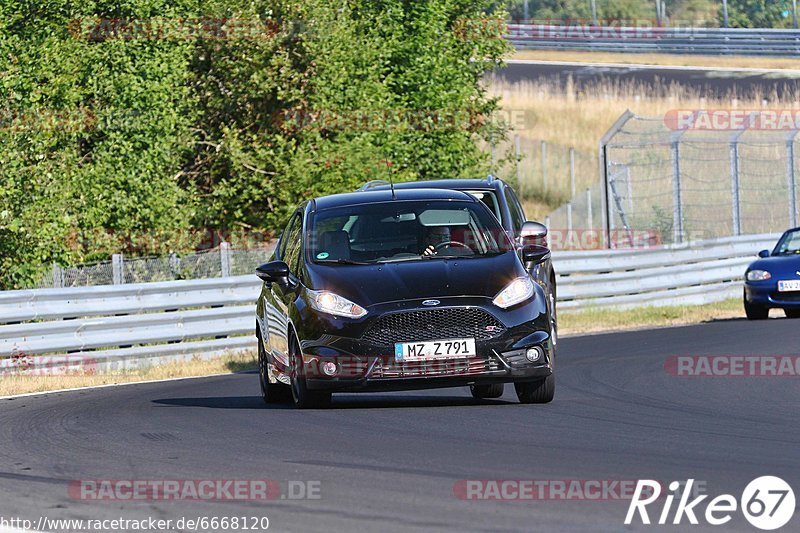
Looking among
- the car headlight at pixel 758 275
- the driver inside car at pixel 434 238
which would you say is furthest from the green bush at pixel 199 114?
the driver inside car at pixel 434 238

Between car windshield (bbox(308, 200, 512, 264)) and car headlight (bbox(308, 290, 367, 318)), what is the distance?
473 mm

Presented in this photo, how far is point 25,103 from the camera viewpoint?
2356cm

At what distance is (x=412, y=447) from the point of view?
8.82 m

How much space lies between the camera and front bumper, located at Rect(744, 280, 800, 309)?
74.5 ft

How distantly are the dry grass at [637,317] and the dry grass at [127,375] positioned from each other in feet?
18.6

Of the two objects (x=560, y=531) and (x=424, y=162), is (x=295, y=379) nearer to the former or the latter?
(x=560, y=531)

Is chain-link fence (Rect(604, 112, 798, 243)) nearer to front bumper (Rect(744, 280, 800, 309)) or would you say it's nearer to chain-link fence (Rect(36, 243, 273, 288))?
front bumper (Rect(744, 280, 800, 309))

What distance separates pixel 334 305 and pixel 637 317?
15058mm

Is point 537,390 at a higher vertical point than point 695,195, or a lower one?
higher

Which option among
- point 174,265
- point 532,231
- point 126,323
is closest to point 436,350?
point 532,231

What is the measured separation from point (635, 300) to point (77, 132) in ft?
31.5

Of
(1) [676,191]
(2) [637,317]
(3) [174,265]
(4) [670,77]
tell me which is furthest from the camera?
(4) [670,77]

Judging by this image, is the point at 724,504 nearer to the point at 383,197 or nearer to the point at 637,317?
the point at 383,197

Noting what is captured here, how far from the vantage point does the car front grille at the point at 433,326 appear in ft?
34.9
